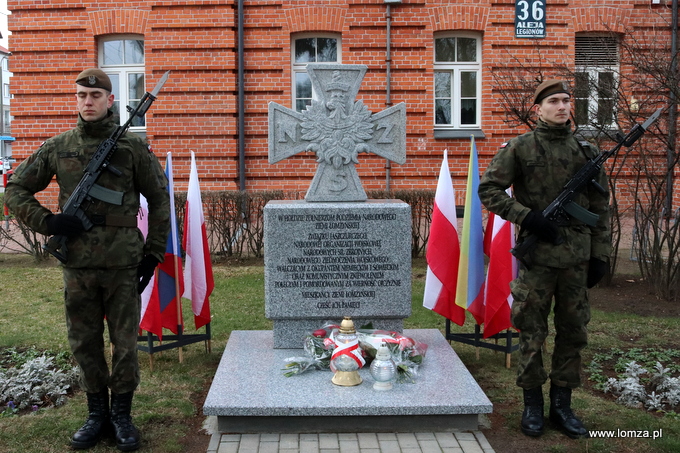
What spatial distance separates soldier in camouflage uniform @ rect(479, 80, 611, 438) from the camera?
158 inches

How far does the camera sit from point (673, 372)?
5094mm

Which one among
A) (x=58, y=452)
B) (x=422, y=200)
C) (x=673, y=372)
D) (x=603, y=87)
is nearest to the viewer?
(x=58, y=452)

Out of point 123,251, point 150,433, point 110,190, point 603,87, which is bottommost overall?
point 150,433

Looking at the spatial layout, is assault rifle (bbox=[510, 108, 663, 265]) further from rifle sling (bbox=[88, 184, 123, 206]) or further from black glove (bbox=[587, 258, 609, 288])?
rifle sling (bbox=[88, 184, 123, 206])

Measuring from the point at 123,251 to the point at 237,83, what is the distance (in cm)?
883

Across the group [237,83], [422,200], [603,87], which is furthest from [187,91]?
[603,87]

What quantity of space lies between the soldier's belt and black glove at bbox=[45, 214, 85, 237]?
0.35 ft

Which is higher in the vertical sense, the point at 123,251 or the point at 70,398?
the point at 123,251

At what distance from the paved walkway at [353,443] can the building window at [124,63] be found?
9713 mm

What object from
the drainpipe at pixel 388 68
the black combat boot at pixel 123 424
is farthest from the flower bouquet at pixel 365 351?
the drainpipe at pixel 388 68

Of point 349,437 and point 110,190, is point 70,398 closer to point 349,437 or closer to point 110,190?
point 110,190

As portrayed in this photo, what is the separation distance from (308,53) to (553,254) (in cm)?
937

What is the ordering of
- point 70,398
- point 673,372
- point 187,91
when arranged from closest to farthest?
1. point 70,398
2. point 673,372
3. point 187,91

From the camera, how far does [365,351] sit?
186 inches
